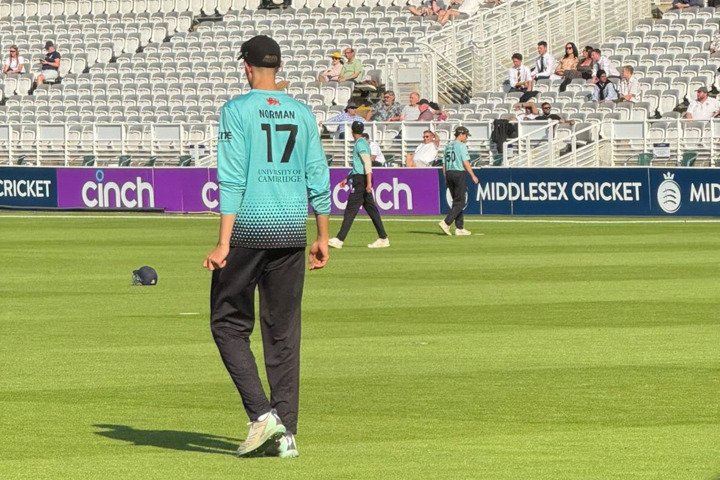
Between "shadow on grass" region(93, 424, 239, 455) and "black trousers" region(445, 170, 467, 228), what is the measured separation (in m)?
18.9

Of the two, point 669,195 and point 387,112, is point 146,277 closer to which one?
point 669,195

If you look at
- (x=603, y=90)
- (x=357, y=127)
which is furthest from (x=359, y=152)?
(x=603, y=90)

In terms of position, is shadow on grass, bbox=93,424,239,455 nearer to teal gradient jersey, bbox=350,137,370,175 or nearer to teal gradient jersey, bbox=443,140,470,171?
teal gradient jersey, bbox=350,137,370,175

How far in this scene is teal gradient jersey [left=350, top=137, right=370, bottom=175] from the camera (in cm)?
2502

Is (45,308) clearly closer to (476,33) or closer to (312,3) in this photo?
(476,33)

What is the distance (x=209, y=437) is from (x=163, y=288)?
9451 millimetres

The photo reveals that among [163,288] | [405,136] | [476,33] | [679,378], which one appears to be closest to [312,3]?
[476,33]

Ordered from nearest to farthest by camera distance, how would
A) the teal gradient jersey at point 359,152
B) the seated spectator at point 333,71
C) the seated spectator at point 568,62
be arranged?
the teal gradient jersey at point 359,152 → the seated spectator at point 568,62 → the seated spectator at point 333,71

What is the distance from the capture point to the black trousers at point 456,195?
2786 centimetres

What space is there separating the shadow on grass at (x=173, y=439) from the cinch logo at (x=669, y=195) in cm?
2472

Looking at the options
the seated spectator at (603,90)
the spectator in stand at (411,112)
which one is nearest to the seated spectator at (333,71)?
the spectator in stand at (411,112)

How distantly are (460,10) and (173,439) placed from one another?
35.0 metres

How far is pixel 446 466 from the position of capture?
25.7 ft

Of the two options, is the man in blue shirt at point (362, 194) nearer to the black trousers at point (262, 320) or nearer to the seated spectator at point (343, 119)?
the seated spectator at point (343, 119)
